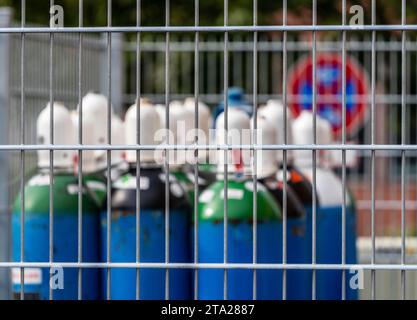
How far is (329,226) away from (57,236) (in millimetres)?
1549

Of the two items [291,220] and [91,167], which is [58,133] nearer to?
[91,167]

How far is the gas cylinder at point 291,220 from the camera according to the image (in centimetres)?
511

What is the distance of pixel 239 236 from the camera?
4867 mm

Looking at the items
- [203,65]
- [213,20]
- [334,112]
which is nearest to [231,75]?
[203,65]

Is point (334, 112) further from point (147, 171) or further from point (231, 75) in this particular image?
point (147, 171)

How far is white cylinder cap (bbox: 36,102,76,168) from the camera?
5301 mm

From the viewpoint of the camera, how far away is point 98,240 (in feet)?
16.9

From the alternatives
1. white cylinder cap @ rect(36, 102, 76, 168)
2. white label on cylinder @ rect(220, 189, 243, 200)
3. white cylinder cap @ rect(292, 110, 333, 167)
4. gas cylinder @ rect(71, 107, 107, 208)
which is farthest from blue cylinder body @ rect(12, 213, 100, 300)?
white cylinder cap @ rect(292, 110, 333, 167)

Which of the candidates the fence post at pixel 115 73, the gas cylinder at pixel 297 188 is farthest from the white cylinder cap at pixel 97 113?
the fence post at pixel 115 73

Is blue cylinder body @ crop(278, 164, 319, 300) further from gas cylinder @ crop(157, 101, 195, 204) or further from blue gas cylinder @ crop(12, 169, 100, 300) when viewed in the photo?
blue gas cylinder @ crop(12, 169, 100, 300)

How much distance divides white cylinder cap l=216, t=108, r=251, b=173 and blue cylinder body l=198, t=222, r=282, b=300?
0.27 m

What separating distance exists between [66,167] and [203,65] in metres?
8.27

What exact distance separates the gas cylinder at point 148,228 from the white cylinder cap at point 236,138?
0.30 metres

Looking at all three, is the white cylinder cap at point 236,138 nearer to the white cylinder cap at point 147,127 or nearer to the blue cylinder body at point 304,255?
the white cylinder cap at point 147,127
